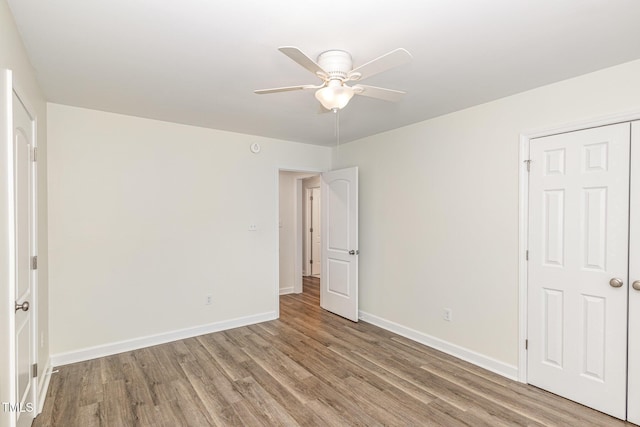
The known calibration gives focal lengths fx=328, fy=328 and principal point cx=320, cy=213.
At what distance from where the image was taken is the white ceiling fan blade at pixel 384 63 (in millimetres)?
1613

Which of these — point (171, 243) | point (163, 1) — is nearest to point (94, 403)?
point (171, 243)

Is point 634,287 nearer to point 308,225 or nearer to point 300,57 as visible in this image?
point 300,57

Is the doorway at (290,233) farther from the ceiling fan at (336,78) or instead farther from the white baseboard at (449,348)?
the ceiling fan at (336,78)

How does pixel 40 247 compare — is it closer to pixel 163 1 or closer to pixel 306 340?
pixel 163 1

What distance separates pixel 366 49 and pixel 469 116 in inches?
65.3

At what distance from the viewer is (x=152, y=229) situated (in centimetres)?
360

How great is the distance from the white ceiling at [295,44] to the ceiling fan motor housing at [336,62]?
0.15 ft

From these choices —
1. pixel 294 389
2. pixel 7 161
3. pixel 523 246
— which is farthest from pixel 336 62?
pixel 294 389

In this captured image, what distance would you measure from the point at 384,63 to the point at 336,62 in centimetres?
37

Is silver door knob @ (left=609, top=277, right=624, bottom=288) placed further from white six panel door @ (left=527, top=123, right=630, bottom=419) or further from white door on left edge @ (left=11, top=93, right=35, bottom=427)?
white door on left edge @ (left=11, top=93, right=35, bottom=427)

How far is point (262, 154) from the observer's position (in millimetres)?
4379

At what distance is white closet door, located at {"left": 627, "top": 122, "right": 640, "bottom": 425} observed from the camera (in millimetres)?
2225

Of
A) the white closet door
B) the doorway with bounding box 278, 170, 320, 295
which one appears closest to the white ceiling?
the white closet door

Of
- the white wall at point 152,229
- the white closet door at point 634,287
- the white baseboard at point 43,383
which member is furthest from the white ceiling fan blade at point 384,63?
the white baseboard at point 43,383
